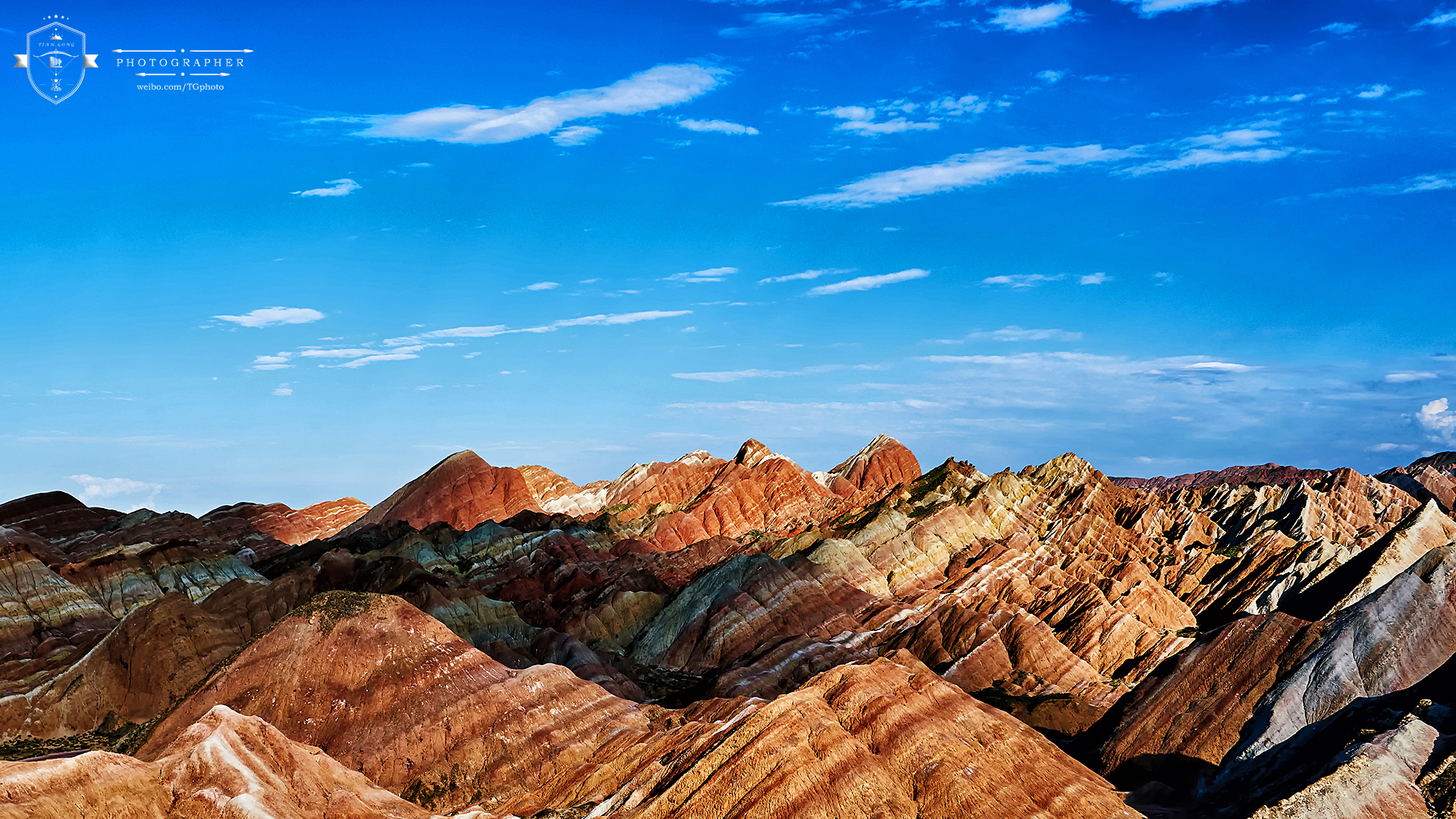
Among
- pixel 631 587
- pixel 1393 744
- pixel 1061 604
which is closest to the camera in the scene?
pixel 1393 744

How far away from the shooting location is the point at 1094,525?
16088 cm

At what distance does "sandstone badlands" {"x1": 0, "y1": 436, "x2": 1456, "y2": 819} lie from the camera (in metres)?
47.9

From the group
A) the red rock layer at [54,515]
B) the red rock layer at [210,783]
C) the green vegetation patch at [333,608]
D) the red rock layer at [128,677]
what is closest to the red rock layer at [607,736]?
the green vegetation patch at [333,608]

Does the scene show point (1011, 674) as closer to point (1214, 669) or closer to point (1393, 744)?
point (1214, 669)

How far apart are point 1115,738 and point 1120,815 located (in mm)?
14359

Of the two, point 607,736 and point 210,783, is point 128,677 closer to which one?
point 607,736

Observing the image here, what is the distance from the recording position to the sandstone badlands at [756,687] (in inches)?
1887

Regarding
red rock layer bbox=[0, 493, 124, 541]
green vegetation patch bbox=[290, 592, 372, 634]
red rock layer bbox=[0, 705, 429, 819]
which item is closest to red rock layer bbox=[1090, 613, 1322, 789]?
red rock layer bbox=[0, 705, 429, 819]

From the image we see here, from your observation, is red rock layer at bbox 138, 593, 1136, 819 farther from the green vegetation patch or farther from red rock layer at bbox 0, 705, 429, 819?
red rock layer at bbox 0, 705, 429, 819

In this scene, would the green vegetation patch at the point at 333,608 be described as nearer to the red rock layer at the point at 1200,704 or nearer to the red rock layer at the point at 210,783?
the red rock layer at the point at 210,783

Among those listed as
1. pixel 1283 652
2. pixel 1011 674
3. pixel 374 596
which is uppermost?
→ pixel 374 596

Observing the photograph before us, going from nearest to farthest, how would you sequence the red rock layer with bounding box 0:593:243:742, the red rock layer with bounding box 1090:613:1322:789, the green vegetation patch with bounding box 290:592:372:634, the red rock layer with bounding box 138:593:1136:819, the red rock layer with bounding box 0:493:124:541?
the red rock layer with bounding box 138:593:1136:819 < the red rock layer with bounding box 1090:613:1322:789 < the green vegetation patch with bounding box 290:592:372:634 < the red rock layer with bounding box 0:593:243:742 < the red rock layer with bounding box 0:493:124:541

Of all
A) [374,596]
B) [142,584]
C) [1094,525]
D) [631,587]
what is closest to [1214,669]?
[374,596]

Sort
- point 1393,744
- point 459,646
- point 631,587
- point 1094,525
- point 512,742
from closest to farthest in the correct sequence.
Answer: point 1393,744, point 512,742, point 459,646, point 631,587, point 1094,525
